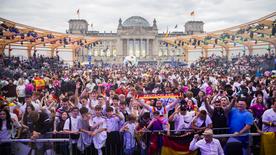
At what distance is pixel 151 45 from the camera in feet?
347

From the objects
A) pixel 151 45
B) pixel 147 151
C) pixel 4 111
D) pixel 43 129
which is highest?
pixel 151 45

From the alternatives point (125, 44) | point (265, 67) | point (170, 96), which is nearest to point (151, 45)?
point (125, 44)

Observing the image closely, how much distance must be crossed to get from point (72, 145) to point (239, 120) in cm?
466

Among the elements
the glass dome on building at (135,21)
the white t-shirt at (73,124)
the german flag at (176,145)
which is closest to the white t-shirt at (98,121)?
the white t-shirt at (73,124)

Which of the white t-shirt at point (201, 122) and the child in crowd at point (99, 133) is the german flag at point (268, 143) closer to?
the white t-shirt at point (201, 122)

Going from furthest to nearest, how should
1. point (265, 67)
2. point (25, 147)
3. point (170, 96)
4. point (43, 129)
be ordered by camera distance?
point (265, 67) < point (170, 96) < point (43, 129) < point (25, 147)

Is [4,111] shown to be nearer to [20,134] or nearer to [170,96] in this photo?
[20,134]

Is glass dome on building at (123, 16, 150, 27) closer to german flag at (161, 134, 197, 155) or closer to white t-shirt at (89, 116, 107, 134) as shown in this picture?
white t-shirt at (89, 116, 107, 134)

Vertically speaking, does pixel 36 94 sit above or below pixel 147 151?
above

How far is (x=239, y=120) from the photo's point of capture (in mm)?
7566

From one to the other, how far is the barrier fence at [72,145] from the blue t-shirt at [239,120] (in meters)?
0.29

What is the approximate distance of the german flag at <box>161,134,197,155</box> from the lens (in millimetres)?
7215

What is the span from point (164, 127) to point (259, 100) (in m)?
3.76

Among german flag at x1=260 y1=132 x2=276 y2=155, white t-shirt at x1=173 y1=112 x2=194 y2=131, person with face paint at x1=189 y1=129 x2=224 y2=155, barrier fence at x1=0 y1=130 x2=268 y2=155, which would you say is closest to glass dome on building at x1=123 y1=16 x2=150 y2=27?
white t-shirt at x1=173 y1=112 x2=194 y2=131
